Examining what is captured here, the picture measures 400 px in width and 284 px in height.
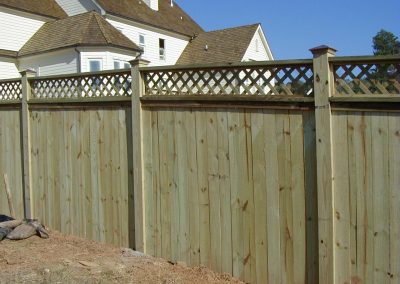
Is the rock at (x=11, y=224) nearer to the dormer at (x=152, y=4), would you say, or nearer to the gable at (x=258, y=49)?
the gable at (x=258, y=49)

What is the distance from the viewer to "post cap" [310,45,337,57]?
3.54 m

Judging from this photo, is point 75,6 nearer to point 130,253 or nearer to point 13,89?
point 13,89

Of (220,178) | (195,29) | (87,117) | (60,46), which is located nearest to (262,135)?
(220,178)

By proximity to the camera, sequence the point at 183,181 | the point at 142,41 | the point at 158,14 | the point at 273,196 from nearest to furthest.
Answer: the point at 273,196, the point at 183,181, the point at 142,41, the point at 158,14

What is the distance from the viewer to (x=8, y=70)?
18969 mm

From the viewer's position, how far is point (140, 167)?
502 cm

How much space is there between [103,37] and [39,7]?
5293 millimetres

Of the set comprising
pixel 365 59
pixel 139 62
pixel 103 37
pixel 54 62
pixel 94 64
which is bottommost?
pixel 365 59

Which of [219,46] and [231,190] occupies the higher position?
[219,46]

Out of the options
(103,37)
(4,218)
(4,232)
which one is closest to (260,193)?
(4,232)

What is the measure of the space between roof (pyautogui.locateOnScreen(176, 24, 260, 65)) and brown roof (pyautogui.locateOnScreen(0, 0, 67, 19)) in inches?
269

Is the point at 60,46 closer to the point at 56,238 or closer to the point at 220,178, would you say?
the point at 56,238

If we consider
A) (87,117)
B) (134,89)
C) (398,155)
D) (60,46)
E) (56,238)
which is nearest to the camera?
(398,155)

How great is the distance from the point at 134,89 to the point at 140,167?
2.86 ft
